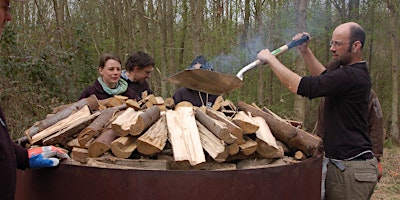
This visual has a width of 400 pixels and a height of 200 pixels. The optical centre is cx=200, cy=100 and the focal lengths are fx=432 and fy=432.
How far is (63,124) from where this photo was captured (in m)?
3.29

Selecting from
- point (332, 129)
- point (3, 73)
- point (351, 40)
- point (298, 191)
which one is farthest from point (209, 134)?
point (3, 73)

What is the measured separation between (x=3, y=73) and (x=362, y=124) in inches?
246

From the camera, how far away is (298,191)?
3014 millimetres

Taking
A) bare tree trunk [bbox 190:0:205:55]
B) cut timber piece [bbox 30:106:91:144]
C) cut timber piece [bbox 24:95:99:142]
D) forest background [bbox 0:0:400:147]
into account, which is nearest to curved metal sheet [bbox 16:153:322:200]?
cut timber piece [bbox 30:106:91:144]

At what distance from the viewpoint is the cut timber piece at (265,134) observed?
117 inches

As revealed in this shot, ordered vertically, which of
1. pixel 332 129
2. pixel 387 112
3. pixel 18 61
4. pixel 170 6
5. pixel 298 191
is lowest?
pixel 387 112

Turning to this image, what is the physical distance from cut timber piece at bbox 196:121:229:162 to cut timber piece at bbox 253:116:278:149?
11.4 inches

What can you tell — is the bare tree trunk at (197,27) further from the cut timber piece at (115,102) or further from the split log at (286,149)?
the split log at (286,149)

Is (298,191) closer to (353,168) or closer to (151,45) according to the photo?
(353,168)

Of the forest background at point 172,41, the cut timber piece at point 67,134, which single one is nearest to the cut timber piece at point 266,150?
the cut timber piece at point 67,134

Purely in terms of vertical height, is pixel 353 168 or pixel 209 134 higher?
pixel 209 134

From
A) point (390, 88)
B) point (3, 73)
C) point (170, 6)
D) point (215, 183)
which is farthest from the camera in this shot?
point (390, 88)

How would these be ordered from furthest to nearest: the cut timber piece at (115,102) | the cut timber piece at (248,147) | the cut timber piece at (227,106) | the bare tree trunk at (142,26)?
the bare tree trunk at (142,26) → the cut timber piece at (227,106) → the cut timber piece at (115,102) → the cut timber piece at (248,147)

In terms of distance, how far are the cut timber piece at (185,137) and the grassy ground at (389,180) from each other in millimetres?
4774
